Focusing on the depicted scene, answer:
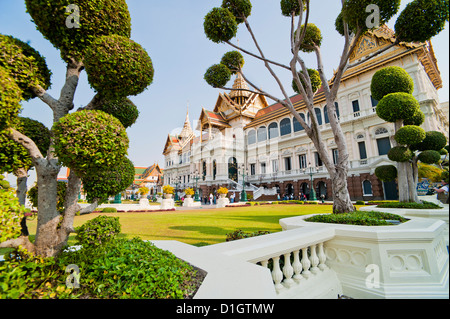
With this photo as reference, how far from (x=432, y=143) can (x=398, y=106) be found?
239 cm

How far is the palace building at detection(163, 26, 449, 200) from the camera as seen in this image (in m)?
20.1

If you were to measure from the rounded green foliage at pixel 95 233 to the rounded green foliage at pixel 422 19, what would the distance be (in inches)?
306

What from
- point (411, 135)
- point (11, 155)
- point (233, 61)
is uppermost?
point (233, 61)

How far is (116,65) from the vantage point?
2541mm

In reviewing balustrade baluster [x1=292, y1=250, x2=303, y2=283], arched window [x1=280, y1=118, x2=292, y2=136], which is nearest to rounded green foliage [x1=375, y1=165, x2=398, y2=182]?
balustrade baluster [x1=292, y1=250, x2=303, y2=283]

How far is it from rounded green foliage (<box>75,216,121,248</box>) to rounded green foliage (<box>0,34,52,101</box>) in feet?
5.65

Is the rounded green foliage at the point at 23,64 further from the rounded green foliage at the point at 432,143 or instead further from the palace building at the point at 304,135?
the rounded green foliage at the point at 432,143

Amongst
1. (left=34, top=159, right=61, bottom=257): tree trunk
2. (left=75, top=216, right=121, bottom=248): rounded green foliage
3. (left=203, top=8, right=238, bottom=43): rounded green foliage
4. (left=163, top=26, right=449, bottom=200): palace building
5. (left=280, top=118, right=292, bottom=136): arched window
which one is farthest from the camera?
(left=280, top=118, right=292, bottom=136): arched window

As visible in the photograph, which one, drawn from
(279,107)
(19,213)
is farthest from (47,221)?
(279,107)

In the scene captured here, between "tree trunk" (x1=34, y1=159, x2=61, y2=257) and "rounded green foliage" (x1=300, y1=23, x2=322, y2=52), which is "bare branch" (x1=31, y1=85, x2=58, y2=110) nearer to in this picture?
"tree trunk" (x1=34, y1=159, x2=61, y2=257)

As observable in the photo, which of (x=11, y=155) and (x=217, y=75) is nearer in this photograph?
(x=11, y=155)

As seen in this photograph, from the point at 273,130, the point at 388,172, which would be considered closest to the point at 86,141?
the point at 388,172

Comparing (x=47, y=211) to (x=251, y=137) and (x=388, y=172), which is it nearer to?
(x=388, y=172)

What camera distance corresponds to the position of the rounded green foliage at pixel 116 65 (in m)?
2.51
